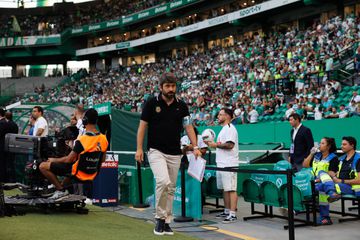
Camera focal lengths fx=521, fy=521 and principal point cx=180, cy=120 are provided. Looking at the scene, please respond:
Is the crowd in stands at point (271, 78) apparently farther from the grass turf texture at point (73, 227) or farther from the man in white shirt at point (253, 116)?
the grass turf texture at point (73, 227)

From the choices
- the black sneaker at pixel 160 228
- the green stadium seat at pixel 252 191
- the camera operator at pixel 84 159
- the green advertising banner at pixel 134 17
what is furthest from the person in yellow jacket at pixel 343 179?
the green advertising banner at pixel 134 17

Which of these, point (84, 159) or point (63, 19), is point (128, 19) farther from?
point (84, 159)

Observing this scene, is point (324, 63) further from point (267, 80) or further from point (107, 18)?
point (107, 18)

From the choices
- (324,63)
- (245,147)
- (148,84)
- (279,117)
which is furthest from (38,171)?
(148,84)

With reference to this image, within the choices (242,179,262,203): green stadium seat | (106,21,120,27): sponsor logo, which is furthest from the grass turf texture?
(106,21,120,27): sponsor logo

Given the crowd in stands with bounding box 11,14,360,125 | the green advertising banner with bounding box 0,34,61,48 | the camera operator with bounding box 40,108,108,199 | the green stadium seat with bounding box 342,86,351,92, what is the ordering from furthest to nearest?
the green advertising banner with bounding box 0,34,61,48 → the crowd in stands with bounding box 11,14,360,125 → the green stadium seat with bounding box 342,86,351,92 → the camera operator with bounding box 40,108,108,199

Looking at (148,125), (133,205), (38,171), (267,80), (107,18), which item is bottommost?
(133,205)

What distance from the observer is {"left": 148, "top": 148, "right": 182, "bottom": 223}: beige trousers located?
6.52m

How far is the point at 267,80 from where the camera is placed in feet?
72.7

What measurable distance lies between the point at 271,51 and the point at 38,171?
822 inches

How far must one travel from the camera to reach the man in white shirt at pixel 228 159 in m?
8.06

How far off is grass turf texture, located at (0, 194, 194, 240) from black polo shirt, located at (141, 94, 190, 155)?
44.5 inches

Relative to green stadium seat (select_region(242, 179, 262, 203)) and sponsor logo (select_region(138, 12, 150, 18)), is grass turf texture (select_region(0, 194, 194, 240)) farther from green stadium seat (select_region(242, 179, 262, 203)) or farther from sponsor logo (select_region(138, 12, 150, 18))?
sponsor logo (select_region(138, 12, 150, 18))

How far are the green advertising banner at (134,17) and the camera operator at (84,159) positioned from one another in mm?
34670
